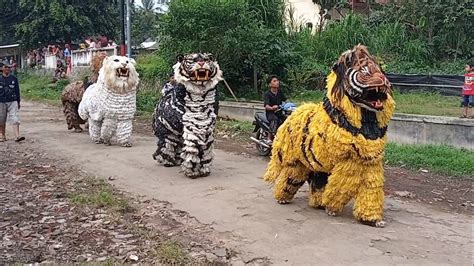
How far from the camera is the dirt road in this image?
504 centimetres

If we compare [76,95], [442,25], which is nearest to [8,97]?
[76,95]

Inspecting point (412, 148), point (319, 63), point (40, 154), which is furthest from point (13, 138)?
point (319, 63)

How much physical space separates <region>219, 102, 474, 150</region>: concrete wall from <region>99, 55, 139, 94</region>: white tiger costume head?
5.25 m

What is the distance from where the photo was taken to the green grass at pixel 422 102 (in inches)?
496

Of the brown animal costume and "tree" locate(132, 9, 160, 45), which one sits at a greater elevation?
"tree" locate(132, 9, 160, 45)

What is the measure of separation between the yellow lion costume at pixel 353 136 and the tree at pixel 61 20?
28139mm

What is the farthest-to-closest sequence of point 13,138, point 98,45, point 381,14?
point 98,45, point 381,14, point 13,138

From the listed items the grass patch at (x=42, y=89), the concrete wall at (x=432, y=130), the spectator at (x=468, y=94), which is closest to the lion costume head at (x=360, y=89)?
the concrete wall at (x=432, y=130)

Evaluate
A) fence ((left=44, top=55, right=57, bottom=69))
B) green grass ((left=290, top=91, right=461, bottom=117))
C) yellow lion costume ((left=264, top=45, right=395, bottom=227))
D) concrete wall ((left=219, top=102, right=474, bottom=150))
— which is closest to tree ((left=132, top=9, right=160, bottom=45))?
fence ((left=44, top=55, right=57, bottom=69))

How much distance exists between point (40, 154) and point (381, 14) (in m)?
17.2

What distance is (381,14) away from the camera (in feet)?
77.6

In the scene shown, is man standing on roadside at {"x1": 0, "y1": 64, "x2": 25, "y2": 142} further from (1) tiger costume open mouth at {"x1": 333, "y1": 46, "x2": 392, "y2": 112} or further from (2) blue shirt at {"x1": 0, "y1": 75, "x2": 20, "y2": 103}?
(1) tiger costume open mouth at {"x1": 333, "y1": 46, "x2": 392, "y2": 112}

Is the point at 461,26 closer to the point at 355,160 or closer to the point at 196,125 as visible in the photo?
the point at 196,125

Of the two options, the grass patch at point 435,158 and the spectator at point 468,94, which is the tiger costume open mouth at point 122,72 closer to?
the grass patch at point 435,158
